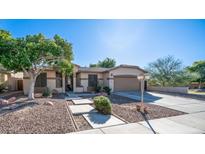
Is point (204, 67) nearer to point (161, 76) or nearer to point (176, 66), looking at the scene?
point (176, 66)

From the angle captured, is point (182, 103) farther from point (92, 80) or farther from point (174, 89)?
point (92, 80)

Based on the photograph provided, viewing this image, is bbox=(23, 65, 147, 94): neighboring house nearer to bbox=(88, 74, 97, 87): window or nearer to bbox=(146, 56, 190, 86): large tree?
bbox=(88, 74, 97, 87): window

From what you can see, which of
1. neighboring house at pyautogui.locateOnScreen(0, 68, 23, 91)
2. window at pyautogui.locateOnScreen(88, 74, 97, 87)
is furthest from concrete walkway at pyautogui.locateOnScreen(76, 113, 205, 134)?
neighboring house at pyautogui.locateOnScreen(0, 68, 23, 91)

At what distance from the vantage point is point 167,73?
24578 millimetres

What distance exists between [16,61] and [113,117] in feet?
21.6

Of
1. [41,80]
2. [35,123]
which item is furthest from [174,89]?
[35,123]

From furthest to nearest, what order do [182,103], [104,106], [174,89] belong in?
[174,89]
[182,103]
[104,106]

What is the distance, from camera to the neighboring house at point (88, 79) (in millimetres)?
14586

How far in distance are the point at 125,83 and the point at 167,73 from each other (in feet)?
36.6

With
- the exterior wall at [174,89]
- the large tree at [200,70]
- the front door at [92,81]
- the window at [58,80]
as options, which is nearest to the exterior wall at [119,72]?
the front door at [92,81]

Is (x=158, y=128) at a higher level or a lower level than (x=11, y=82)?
lower
